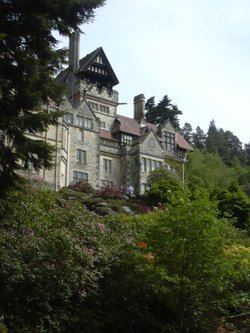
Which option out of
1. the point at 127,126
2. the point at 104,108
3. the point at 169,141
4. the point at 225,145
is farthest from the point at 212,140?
the point at 104,108

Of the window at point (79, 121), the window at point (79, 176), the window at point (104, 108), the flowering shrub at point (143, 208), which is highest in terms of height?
the window at point (104, 108)

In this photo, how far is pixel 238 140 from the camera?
107 metres

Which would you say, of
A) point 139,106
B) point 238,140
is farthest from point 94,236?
point 238,140

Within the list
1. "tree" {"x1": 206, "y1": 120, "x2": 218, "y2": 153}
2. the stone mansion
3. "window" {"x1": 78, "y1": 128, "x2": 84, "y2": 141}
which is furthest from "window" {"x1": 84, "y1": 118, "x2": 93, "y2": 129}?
"tree" {"x1": 206, "y1": 120, "x2": 218, "y2": 153}

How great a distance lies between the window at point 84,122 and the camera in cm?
4706

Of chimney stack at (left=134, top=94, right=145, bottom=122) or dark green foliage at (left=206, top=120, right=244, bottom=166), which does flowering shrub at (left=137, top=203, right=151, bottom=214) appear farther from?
dark green foliage at (left=206, top=120, right=244, bottom=166)

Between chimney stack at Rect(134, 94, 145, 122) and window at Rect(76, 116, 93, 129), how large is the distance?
12563 mm

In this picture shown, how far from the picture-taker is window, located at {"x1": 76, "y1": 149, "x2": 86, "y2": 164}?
45.9 meters

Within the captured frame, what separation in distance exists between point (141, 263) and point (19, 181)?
352 cm

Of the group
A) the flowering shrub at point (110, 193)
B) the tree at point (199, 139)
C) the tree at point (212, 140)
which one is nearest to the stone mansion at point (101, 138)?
the flowering shrub at point (110, 193)

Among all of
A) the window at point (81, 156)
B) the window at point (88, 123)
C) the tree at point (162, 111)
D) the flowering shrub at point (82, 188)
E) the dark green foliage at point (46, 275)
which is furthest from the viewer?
the tree at point (162, 111)

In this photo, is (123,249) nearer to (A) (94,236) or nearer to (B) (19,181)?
(A) (94,236)

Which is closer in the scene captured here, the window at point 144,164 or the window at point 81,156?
the window at point 81,156

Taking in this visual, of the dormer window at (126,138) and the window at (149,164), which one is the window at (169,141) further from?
the window at (149,164)
